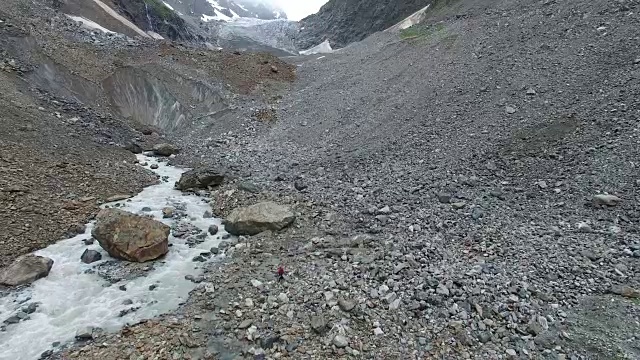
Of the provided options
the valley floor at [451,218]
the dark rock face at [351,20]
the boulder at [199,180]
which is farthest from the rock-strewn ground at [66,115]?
the dark rock face at [351,20]

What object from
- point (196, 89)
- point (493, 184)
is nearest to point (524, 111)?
point (493, 184)

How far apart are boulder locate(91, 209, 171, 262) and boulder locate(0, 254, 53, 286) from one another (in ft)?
4.31

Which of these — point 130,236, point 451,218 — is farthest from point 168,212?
point 451,218

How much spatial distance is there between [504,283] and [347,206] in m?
5.38

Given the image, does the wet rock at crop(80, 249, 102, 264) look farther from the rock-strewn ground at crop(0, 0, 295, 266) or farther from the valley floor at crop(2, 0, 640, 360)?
the valley floor at crop(2, 0, 640, 360)

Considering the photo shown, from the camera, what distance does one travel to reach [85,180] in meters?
13.6

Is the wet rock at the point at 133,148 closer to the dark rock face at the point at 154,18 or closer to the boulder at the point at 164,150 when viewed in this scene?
the boulder at the point at 164,150

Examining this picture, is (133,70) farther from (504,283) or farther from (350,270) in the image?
(504,283)

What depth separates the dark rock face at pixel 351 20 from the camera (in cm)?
6039

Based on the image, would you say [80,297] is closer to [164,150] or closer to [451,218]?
[451,218]

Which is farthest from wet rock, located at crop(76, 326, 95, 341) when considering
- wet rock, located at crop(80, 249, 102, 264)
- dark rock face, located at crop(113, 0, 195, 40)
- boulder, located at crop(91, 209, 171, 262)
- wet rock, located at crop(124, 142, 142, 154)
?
dark rock face, located at crop(113, 0, 195, 40)

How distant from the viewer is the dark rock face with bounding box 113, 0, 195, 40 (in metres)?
54.4

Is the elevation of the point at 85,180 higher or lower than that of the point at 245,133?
higher

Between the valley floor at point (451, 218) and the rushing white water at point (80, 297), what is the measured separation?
605 mm
